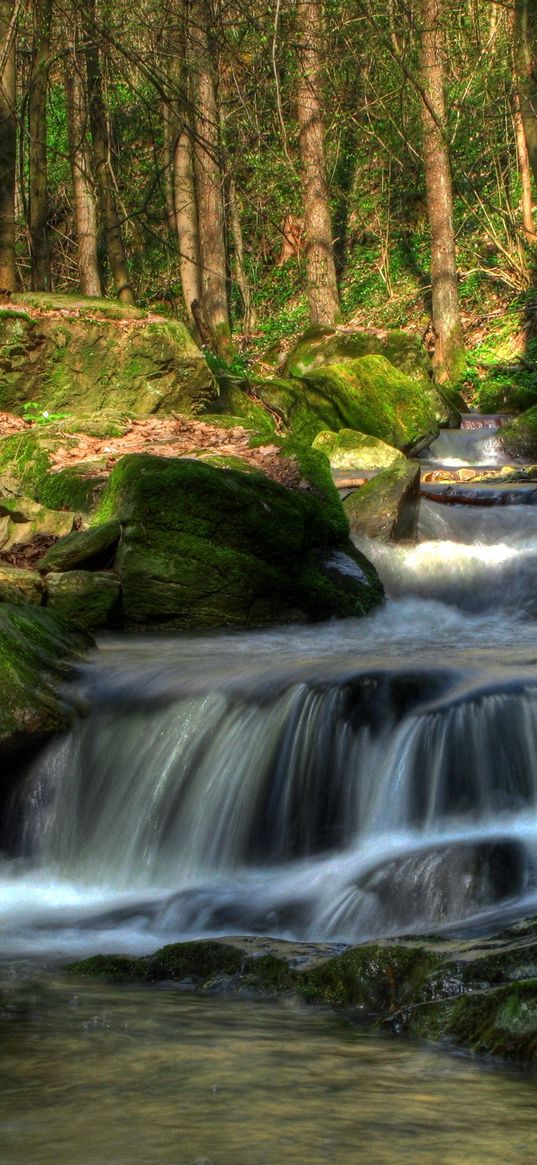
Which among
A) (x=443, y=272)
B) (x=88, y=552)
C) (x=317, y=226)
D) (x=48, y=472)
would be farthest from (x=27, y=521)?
(x=443, y=272)

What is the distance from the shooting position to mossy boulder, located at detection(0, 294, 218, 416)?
14555 millimetres

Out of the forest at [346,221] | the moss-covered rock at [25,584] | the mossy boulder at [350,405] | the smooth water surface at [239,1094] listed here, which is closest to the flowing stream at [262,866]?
the smooth water surface at [239,1094]

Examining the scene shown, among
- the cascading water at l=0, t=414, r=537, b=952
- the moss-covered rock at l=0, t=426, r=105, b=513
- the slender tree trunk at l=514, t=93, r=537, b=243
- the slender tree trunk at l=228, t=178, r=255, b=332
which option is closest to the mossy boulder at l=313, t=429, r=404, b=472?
the moss-covered rock at l=0, t=426, r=105, b=513

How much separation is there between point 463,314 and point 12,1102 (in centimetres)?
2317

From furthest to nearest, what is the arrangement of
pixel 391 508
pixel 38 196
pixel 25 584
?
pixel 38 196
pixel 391 508
pixel 25 584

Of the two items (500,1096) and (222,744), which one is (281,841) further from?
(500,1096)

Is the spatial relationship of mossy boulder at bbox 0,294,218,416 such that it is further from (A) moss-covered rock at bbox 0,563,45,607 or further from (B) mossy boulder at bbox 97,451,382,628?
(A) moss-covered rock at bbox 0,563,45,607

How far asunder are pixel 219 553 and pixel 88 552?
1.01m

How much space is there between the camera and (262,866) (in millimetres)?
6012

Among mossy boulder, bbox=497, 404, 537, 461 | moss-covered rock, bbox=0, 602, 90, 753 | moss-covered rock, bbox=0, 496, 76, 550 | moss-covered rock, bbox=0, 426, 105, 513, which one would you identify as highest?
mossy boulder, bbox=497, 404, 537, 461

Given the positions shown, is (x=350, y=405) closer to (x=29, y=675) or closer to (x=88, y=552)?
(x=88, y=552)

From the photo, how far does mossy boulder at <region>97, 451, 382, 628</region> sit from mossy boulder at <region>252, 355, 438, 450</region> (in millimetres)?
5933

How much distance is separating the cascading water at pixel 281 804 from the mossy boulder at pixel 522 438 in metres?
8.53

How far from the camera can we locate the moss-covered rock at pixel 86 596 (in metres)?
9.21
